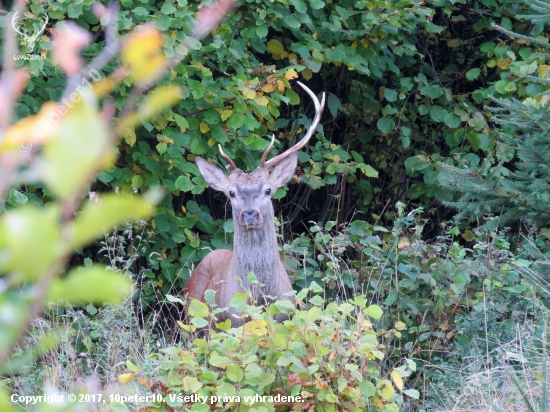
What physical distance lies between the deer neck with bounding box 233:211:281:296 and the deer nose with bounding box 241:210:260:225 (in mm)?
130

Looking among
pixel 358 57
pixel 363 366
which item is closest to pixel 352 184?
pixel 358 57

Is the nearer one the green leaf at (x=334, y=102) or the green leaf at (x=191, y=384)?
the green leaf at (x=191, y=384)

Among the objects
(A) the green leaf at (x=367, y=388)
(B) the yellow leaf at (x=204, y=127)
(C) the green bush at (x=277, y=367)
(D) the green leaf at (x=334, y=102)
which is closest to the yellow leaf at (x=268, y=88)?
(B) the yellow leaf at (x=204, y=127)

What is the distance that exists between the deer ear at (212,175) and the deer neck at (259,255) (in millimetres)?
478

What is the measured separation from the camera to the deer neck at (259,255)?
4.80 m

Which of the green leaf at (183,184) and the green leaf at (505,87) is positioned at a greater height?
the green leaf at (505,87)

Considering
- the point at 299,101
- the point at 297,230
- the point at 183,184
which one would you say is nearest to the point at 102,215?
the point at 183,184

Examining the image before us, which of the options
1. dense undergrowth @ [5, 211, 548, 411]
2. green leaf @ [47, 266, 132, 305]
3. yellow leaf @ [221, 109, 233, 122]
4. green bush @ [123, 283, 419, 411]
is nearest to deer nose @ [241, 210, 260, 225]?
dense undergrowth @ [5, 211, 548, 411]

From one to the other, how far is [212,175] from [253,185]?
476mm

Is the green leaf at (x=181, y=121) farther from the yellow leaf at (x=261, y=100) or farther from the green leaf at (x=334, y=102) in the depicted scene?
the green leaf at (x=334, y=102)

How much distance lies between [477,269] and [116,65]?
2618mm

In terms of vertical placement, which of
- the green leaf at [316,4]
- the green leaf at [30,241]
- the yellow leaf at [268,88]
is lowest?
the yellow leaf at [268,88]

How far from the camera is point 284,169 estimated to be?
17.5 feet

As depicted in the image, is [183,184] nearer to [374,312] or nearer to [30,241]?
[374,312]
